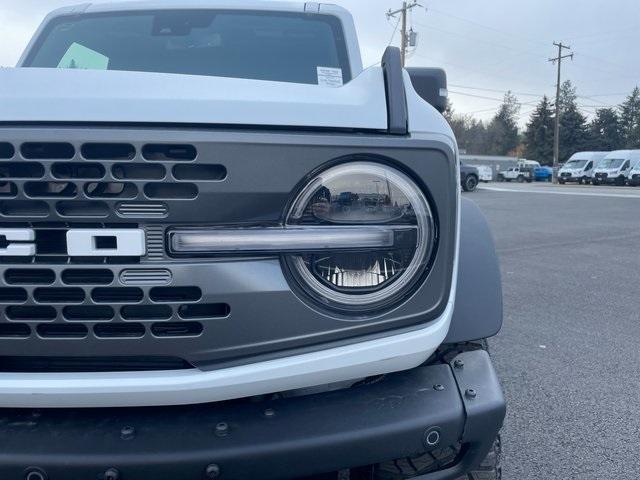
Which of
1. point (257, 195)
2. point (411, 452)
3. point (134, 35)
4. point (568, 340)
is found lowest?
point (568, 340)

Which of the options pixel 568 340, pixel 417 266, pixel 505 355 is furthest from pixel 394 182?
pixel 568 340

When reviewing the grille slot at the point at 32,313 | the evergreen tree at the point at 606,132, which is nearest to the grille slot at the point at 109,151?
the grille slot at the point at 32,313

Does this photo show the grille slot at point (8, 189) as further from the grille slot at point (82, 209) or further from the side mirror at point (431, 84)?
the side mirror at point (431, 84)

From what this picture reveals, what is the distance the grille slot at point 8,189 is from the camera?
1221 millimetres

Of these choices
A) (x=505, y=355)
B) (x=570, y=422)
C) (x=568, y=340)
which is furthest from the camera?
(x=568, y=340)

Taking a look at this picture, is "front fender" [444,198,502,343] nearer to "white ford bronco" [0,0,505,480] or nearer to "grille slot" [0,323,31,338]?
"white ford bronco" [0,0,505,480]

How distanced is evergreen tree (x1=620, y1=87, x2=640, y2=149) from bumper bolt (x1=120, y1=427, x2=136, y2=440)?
296 feet

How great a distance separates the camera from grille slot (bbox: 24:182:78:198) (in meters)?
1.22

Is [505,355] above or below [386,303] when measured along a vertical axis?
below

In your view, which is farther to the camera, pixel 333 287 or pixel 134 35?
pixel 134 35

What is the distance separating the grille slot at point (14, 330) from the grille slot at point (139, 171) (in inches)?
15.5

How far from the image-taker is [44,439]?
123cm

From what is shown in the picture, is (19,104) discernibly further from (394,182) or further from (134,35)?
(134,35)

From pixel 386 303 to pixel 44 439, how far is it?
80cm
